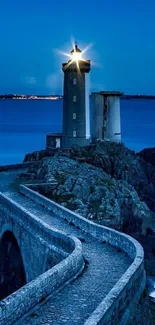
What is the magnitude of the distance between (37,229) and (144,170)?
70.3 feet

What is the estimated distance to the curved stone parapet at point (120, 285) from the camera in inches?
378

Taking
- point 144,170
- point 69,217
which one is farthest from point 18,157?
point 69,217

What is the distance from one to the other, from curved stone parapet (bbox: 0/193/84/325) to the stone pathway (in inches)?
7.9

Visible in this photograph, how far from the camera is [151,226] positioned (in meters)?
25.1

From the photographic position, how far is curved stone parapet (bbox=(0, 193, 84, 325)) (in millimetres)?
9656

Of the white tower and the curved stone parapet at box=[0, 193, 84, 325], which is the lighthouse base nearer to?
the white tower

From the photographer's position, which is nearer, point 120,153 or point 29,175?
point 29,175

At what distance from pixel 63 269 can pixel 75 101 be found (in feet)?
94.3

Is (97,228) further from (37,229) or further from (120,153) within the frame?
(120,153)

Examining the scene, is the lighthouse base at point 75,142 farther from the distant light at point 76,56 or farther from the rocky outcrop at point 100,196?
the distant light at point 76,56

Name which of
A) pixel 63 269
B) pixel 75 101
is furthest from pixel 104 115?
pixel 63 269

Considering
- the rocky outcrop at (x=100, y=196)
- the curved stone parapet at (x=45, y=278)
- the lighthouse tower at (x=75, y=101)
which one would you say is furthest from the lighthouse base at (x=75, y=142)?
the curved stone parapet at (x=45, y=278)

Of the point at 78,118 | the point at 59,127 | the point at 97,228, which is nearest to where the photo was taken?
the point at 97,228

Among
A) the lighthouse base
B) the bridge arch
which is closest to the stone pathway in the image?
the bridge arch
